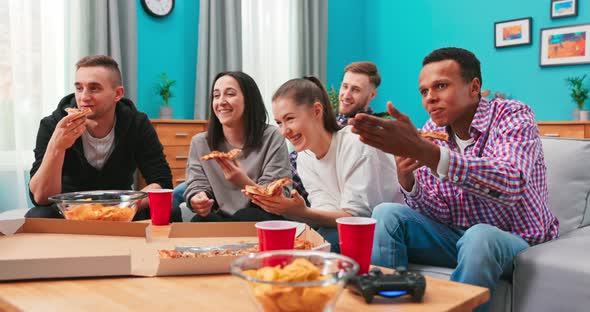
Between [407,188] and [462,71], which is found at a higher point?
[462,71]

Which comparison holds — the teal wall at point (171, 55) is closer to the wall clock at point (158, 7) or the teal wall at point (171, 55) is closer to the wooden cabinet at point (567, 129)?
the wall clock at point (158, 7)

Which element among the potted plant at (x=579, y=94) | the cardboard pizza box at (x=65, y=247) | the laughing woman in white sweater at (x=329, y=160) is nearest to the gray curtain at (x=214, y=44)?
the laughing woman in white sweater at (x=329, y=160)

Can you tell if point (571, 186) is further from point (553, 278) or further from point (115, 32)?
point (115, 32)

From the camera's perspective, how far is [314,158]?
2.09m

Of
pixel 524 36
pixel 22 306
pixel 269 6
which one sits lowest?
pixel 22 306

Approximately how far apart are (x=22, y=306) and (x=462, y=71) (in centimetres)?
144

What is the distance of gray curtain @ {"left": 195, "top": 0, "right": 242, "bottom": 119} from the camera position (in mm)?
4820

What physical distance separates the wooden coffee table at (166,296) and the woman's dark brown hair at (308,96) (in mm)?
1091

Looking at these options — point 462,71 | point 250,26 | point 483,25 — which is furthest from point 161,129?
point 483,25

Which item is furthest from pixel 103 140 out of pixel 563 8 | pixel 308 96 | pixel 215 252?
pixel 563 8

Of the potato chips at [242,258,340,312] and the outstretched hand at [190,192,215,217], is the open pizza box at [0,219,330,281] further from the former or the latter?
the outstretched hand at [190,192,215,217]

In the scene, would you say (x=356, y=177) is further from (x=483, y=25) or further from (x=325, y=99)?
(x=483, y=25)

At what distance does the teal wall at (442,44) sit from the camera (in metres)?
4.97

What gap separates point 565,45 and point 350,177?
3.95 meters
